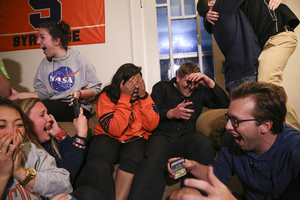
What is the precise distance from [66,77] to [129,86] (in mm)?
711

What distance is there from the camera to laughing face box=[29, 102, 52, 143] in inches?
44.3

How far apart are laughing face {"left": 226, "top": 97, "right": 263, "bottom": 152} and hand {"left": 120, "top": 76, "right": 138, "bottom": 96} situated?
76 cm

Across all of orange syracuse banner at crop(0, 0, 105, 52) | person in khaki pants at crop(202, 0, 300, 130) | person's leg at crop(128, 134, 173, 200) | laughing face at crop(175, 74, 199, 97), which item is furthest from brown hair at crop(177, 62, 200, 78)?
orange syracuse banner at crop(0, 0, 105, 52)

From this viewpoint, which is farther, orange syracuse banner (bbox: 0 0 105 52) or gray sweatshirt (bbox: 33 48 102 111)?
orange syracuse banner (bbox: 0 0 105 52)

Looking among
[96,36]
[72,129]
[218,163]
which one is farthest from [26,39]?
[218,163]

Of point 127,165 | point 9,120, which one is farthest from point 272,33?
point 9,120

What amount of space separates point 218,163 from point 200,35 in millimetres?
1834

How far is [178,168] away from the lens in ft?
3.29

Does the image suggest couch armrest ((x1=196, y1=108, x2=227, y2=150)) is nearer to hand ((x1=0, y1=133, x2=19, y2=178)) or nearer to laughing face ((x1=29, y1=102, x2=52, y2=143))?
laughing face ((x1=29, y1=102, x2=52, y2=143))

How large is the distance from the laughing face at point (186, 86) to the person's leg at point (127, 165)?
0.58 m

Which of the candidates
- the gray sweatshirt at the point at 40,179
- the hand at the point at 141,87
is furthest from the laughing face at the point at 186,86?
the gray sweatshirt at the point at 40,179

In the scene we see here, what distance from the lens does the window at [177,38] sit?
2.50 m

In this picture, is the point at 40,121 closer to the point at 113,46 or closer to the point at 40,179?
the point at 40,179

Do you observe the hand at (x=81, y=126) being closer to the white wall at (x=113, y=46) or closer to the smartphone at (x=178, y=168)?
the smartphone at (x=178, y=168)
